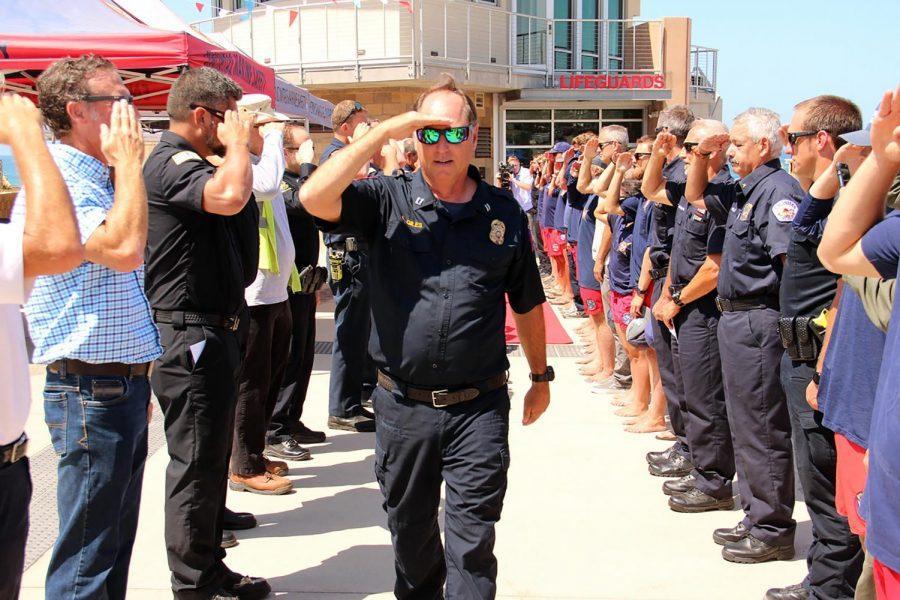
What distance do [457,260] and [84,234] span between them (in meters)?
1.28

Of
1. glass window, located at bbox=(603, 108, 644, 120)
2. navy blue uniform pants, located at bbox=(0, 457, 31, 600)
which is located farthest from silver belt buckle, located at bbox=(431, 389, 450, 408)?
glass window, located at bbox=(603, 108, 644, 120)

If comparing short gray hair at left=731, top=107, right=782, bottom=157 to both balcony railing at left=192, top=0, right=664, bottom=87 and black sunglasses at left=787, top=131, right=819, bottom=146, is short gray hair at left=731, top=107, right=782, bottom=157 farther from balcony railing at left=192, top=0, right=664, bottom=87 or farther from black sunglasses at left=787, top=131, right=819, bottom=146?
balcony railing at left=192, top=0, right=664, bottom=87

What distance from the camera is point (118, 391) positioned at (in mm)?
3002

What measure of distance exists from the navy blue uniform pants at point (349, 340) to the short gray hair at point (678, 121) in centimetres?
242

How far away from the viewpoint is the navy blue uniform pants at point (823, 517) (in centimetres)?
355

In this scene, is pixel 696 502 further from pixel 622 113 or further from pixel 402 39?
pixel 622 113

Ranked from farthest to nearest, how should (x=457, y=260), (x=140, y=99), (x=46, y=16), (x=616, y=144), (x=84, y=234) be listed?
(x=140, y=99)
(x=616, y=144)
(x=46, y=16)
(x=457, y=260)
(x=84, y=234)

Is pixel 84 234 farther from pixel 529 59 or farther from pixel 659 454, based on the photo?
pixel 529 59

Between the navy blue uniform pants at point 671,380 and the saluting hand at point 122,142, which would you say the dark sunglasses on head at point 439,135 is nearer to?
the saluting hand at point 122,142

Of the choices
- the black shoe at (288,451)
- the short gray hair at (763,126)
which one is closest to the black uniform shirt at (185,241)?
the black shoe at (288,451)

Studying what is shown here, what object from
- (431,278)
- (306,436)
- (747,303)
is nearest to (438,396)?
(431,278)

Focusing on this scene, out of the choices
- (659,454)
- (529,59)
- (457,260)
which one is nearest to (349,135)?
(659,454)

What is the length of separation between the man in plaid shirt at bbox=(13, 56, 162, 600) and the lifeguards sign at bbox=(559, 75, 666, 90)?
67.3 feet

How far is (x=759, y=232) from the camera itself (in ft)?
13.9
